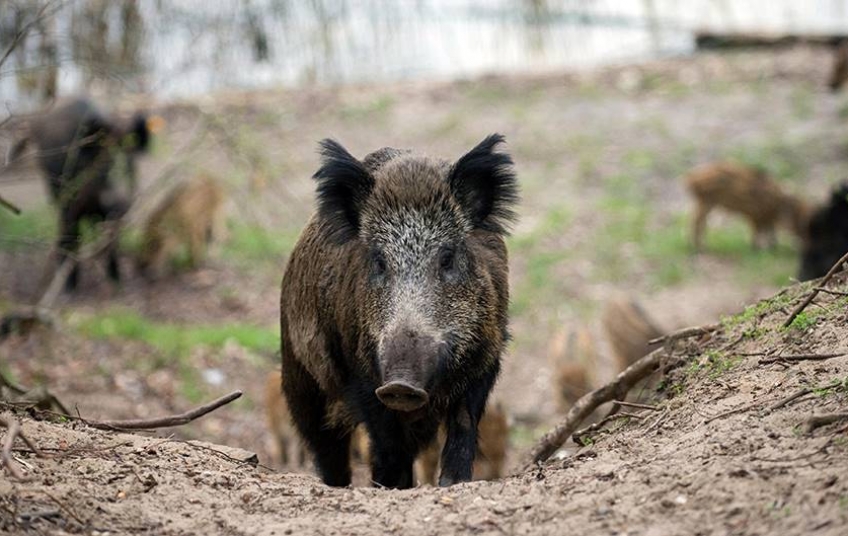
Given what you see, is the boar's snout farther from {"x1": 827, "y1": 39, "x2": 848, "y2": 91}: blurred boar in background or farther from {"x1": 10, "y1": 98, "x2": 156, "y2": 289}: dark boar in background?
{"x1": 827, "y1": 39, "x2": 848, "y2": 91}: blurred boar in background

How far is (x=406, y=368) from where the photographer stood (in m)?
4.83

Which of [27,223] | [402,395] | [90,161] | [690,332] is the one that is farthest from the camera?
[27,223]

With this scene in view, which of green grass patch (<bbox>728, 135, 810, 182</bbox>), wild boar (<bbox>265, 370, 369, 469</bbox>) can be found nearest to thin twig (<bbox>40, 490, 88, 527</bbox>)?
wild boar (<bbox>265, 370, 369, 469</bbox>)

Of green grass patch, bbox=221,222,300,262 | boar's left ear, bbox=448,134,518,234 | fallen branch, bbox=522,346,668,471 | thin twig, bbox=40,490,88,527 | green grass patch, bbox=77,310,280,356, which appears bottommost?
green grass patch, bbox=77,310,280,356

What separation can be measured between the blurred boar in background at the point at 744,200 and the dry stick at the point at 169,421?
35.3 feet

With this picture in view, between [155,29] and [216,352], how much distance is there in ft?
16.6

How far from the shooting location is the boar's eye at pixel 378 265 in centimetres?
544

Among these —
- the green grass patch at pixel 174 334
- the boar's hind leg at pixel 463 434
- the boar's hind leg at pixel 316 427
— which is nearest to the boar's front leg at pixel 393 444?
the boar's hind leg at pixel 463 434

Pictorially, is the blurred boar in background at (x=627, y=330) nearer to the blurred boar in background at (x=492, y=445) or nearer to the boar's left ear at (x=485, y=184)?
the blurred boar in background at (x=492, y=445)

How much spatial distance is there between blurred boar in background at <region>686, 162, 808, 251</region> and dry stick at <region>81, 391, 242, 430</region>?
35.3ft

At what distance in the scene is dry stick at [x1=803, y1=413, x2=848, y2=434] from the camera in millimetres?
3883

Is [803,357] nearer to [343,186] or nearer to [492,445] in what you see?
[343,186]

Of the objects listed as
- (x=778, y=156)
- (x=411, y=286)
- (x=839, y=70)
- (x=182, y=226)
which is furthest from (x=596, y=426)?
(x=839, y=70)

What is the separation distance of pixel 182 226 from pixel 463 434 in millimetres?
9255
